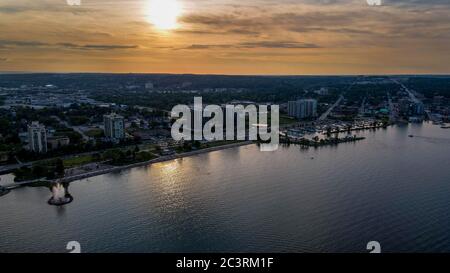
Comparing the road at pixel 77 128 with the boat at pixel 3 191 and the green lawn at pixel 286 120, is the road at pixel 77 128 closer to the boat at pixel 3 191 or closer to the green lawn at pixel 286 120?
the boat at pixel 3 191

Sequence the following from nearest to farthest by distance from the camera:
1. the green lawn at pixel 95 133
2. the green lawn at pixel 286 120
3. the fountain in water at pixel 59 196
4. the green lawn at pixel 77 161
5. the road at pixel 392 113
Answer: the fountain in water at pixel 59 196
the green lawn at pixel 77 161
the green lawn at pixel 95 133
the green lawn at pixel 286 120
the road at pixel 392 113

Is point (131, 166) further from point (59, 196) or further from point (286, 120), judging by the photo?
point (286, 120)

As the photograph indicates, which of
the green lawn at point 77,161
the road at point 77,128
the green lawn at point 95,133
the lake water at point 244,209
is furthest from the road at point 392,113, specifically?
the green lawn at point 77,161

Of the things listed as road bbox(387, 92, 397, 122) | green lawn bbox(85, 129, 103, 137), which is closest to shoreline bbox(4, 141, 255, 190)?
green lawn bbox(85, 129, 103, 137)

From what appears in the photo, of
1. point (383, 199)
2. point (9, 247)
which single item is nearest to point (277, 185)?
point (383, 199)

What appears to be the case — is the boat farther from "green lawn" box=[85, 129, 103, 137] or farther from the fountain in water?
"green lawn" box=[85, 129, 103, 137]

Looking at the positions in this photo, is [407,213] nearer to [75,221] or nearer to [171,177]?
[171,177]
